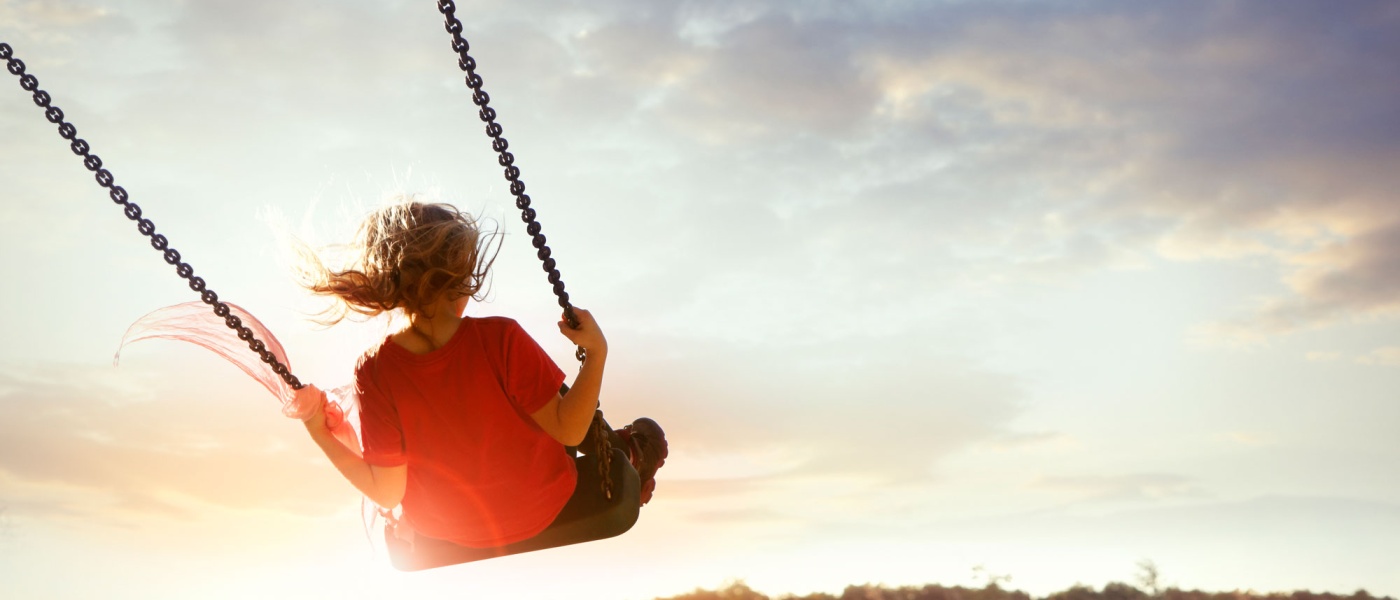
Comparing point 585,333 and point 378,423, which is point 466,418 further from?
point 585,333

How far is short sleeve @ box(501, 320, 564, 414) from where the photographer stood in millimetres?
3980

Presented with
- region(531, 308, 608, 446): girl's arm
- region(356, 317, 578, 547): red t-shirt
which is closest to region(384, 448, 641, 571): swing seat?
region(356, 317, 578, 547): red t-shirt

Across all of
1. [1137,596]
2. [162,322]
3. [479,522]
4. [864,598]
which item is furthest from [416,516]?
[1137,596]

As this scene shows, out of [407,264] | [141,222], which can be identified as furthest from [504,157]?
[141,222]

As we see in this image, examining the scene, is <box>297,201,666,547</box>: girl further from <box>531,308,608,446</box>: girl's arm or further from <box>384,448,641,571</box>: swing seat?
<box>384,448,641,571</box>: swing seat

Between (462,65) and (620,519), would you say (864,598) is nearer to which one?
(620,519)

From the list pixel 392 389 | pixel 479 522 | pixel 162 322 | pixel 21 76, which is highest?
pixel 21 76

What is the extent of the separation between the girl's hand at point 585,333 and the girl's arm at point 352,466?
831mm

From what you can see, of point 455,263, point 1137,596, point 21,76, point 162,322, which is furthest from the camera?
point 1137,596

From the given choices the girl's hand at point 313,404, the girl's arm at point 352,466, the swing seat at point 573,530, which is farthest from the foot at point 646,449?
the girl's hand at point 313,404

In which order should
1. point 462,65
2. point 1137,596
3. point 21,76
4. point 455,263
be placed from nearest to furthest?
1. point 21,76
2. point 462,65
3. point 455,263
4. point 1137,596

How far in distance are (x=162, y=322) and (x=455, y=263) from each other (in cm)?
122

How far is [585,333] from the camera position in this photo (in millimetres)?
3947

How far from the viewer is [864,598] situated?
11.6m
